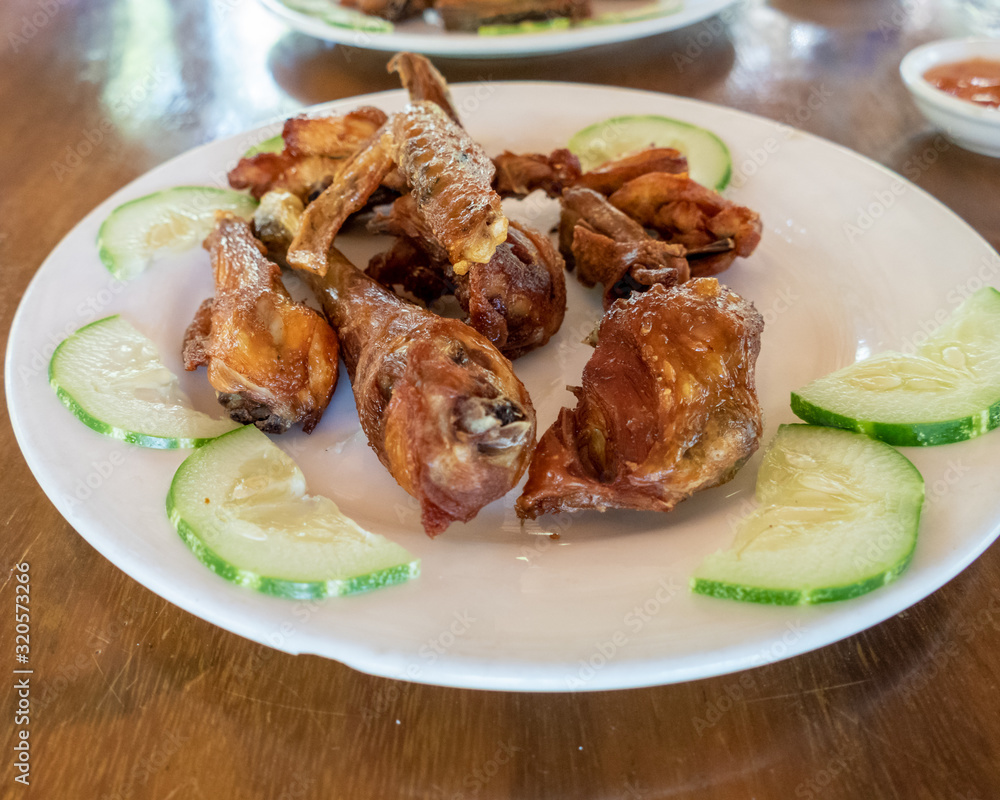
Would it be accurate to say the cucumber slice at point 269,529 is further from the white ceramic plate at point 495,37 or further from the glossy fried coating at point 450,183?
the white ceramic plate at point 495,37

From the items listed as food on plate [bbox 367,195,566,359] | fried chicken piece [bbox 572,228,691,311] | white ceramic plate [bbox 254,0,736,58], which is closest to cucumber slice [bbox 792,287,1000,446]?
fried chicken piece [bbox 572,228,691,311]

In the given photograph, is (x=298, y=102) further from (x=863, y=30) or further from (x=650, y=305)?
(x=863, y=30)

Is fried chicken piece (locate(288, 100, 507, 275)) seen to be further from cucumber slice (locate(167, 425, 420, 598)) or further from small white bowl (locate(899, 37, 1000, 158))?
small white bowl (locate(899, 37, 1000, 158))

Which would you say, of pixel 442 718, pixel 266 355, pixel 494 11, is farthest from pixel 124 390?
pixel 494 11

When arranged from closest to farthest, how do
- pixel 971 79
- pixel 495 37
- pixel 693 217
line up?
pixel 693 217
pixel 971 79
pixel 495 37

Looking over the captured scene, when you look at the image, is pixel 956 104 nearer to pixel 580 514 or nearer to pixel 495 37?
pixel 495 37

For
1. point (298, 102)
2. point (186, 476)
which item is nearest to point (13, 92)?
point (298, 102)

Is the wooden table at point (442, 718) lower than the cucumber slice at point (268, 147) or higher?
lower

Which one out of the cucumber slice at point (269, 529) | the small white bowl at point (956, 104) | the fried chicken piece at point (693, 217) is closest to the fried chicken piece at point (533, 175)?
the fried chicken piece at point (693, 217)
